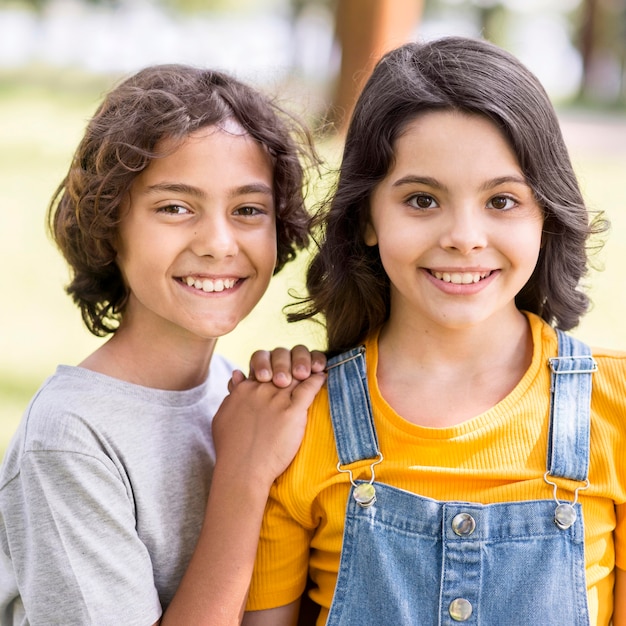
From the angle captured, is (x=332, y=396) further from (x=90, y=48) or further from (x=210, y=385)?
(x=90, y=48)

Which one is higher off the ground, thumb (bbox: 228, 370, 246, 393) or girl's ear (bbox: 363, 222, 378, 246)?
girl's ear (bbox: 363, 222, 378, 246)

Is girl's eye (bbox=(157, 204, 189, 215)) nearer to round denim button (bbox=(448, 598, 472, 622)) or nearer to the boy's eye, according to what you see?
the boy's eye

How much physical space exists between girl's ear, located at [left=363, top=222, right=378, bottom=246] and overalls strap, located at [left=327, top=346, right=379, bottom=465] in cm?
23

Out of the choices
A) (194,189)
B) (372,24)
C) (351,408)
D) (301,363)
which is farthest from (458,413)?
(372,24)

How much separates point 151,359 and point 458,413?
2.29ft

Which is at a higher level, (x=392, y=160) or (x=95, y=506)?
(x=392, y=160)

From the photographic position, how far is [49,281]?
7043 millimetres

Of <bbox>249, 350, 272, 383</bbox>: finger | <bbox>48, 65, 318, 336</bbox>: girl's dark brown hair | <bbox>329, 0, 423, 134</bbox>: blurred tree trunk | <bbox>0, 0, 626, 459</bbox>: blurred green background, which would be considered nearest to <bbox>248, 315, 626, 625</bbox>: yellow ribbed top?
<bbox>249, 350, 272, 383</bbox>: finger

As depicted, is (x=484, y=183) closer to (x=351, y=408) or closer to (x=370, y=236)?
(x=370, y=236)

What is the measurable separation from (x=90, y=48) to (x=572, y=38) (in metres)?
19.2

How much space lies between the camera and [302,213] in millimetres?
2322

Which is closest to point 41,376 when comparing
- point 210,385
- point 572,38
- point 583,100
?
point 210,385

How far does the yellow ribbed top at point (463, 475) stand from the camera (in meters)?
1.91

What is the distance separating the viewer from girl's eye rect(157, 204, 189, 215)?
2.08 m
